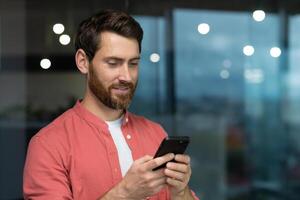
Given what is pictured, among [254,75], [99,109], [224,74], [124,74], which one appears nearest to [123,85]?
[124,74]

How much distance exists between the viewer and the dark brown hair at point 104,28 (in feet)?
5.09

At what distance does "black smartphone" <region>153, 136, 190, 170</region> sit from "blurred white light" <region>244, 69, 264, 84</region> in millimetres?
3685

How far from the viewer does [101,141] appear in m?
1.57

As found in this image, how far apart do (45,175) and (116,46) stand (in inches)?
15.8

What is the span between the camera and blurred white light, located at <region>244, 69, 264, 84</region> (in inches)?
195

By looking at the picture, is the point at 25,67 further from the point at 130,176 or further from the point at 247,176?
the point at 130,176

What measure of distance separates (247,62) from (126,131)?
11.3ft

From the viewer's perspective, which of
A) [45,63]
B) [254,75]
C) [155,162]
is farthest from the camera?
[254,75]

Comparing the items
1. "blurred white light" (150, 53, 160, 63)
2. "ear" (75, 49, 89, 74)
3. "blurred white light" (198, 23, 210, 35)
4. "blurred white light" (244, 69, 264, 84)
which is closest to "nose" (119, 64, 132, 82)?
"ear" (75, 49, 89, 74)

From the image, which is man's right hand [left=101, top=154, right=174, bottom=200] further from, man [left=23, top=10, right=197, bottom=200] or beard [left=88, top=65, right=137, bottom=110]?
beard [left=88, top=65, right=137, bottom=110]

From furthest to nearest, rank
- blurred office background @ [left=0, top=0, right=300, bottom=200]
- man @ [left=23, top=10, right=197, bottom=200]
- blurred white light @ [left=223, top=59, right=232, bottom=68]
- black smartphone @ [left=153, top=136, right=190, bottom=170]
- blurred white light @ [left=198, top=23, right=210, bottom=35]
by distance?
blurred white light @ [left=223, top=59, right=232, bottom=68], blurred white light @ [left=198, top=23, right=210, bottom=35], blurred office background @ [left=0, top=0, right=300, bottom=200], man @ [left=23, top=10, right=197, bottom=200], black smartphone @ [left=153, top=136, right=190, bottom=170]

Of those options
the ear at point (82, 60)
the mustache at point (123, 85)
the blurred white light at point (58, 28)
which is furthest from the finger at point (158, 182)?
the blurred white light at point (58, 28)

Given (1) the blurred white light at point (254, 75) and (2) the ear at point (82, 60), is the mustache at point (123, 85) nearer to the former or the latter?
(2) the ear at point (82, 60)

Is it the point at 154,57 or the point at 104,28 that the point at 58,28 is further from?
the point at 104,28
